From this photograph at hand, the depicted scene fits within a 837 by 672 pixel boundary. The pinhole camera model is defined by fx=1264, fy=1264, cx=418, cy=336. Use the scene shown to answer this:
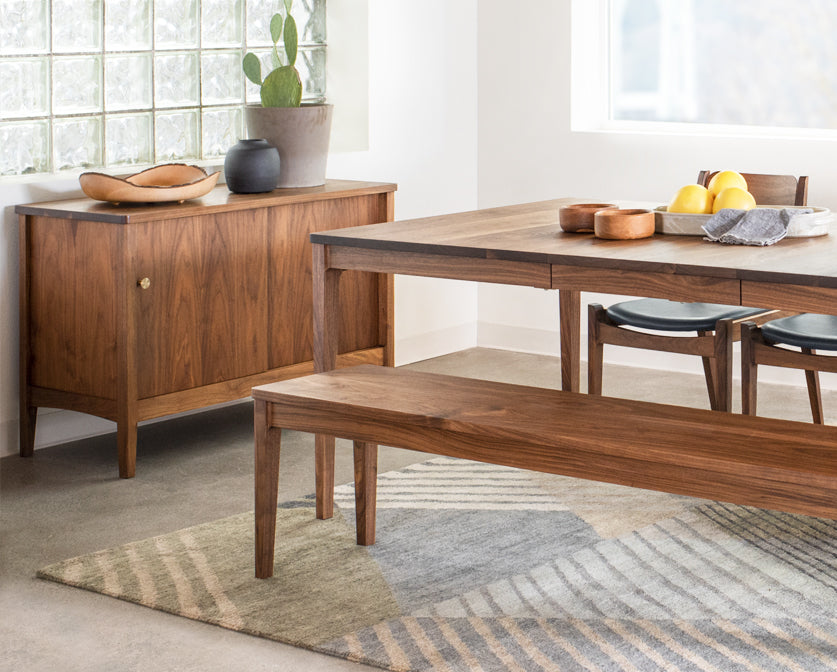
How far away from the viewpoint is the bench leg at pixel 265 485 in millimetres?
3010

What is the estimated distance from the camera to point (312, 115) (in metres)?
4.64

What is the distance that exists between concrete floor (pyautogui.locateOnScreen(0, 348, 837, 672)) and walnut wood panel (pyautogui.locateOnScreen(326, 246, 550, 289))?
3.02ft

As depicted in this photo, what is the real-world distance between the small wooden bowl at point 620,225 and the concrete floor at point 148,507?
1.18 metres

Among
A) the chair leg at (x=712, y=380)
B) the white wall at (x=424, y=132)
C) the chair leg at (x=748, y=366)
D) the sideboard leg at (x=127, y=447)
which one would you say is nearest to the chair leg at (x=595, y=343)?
the chair leg at (x=712, y=380)

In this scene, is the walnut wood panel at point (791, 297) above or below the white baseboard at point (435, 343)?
above

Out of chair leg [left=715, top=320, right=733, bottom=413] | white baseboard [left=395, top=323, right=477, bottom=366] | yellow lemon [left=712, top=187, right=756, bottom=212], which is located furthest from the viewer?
white baseboard [left=395, top=323, right=477, bottom=366]

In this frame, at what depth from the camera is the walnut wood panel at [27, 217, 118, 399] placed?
3.97 meters

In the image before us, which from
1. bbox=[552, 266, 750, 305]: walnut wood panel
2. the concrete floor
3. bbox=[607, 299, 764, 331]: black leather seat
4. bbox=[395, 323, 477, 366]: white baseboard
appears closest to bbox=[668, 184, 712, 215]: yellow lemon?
bbox=[552, 266, 750, 305]: walnut wood panel

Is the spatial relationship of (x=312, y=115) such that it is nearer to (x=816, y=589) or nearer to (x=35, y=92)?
(x=35, y=92)

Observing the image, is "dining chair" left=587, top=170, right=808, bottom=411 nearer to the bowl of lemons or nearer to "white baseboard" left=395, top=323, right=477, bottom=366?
the bowl of lemons

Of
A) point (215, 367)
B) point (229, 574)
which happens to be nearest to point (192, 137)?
point (215, 367)

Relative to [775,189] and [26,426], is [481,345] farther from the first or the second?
[26,426]

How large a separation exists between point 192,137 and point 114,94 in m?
0.40

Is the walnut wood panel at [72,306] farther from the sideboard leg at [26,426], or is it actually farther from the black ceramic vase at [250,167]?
the black ceramic vase at [250,167]
